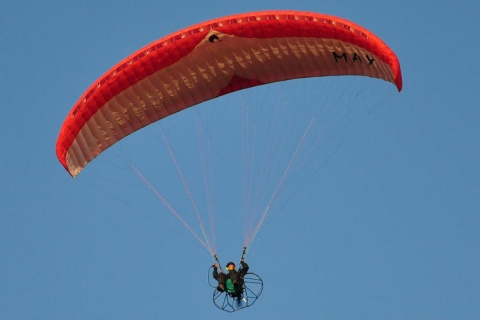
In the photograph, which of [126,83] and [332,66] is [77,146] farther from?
[332,66]

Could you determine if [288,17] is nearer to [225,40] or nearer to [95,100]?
[225,40]

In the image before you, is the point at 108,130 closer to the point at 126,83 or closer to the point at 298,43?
the point at 126,83

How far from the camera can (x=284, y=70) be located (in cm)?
4184

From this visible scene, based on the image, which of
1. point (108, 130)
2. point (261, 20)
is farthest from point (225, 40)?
point (108, 130)

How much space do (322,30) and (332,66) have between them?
1.56m

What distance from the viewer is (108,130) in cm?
4219

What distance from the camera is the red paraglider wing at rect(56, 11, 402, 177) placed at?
4012 centimetres

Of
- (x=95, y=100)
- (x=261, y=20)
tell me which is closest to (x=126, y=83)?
(x=95, y=100)

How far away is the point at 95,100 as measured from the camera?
41156 mm

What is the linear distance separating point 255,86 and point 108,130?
3.60m

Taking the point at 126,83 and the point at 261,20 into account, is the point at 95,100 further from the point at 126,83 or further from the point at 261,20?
the point at 261,20

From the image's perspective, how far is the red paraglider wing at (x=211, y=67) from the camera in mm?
40125

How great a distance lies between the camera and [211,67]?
4166cm

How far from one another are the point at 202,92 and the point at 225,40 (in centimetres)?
193
